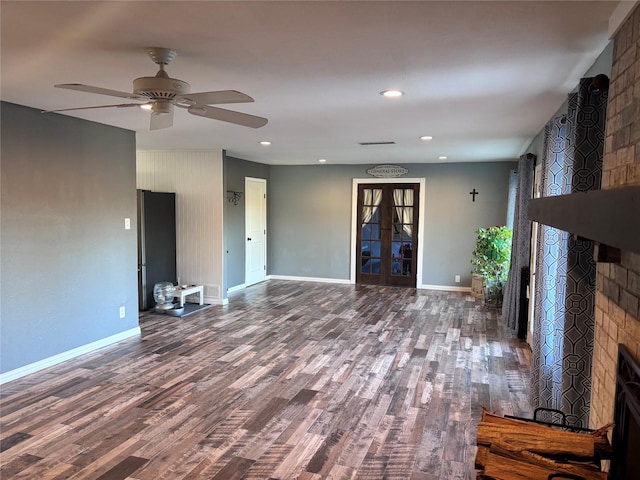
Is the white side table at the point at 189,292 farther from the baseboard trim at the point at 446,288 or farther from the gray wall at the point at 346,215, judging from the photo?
the baseboard trim at the point at 446,288

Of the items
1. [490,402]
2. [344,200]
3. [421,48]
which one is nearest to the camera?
[421,48]

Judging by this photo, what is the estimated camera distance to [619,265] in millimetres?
1770

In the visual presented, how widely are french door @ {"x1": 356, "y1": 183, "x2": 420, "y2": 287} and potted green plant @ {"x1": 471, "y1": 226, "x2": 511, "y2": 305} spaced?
1.52 m

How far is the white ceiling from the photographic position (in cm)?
189

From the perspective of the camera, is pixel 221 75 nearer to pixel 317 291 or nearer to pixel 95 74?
pixel 95 74

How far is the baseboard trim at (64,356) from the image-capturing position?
378 cm

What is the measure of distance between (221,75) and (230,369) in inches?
103

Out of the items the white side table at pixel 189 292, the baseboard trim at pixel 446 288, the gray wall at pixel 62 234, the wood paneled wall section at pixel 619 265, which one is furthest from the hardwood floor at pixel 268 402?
the baseboard trim at pixel 446 288

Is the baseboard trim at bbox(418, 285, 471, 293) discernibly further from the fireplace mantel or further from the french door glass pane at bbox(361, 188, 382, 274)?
the fireplace mantel

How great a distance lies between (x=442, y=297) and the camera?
24.8ft

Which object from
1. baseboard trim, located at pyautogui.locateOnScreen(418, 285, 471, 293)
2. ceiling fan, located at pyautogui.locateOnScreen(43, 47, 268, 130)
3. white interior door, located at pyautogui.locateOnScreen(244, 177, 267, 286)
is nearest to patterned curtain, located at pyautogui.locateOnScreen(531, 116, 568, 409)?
ceiling fan, located at pyautogui.locateOnScreen(43, 47, 268, 130)

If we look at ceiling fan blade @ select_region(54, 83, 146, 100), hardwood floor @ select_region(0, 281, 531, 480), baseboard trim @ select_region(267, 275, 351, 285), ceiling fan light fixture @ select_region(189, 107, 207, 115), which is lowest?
hardwood floor @ select_region(0, 281, 531, 480)

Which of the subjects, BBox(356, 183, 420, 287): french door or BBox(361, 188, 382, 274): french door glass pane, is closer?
BBox(356, 183, 420, 287): french door

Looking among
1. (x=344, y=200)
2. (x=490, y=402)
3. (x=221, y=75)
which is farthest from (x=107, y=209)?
(x=344, y=200)
